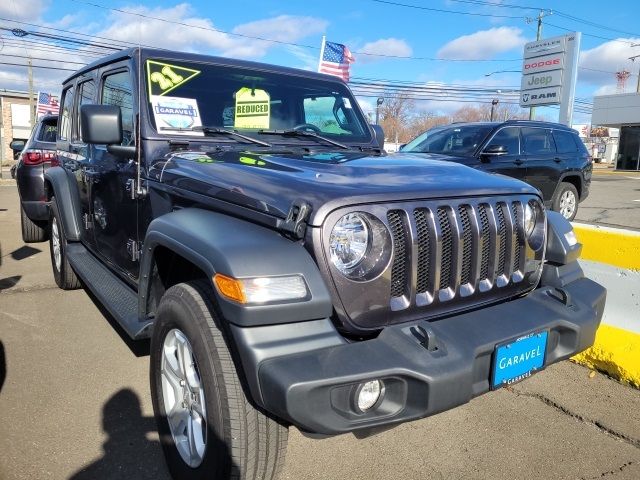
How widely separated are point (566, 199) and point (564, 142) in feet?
3.42

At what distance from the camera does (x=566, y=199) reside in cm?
955

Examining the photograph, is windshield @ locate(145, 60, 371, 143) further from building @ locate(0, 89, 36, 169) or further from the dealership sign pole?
building @ locate(0, 89, 36, 169)

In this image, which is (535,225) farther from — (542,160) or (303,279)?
(542,160)

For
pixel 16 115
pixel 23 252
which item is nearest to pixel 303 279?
pixel 23 252

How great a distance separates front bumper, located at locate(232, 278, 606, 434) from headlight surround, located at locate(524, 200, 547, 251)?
2.38ft

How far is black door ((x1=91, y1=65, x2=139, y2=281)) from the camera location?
10.7 ft

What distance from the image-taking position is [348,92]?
13.3 ft

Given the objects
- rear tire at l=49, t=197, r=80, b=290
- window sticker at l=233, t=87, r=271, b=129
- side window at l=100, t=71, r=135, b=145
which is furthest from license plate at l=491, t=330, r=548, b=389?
rear tire at l=49, t=197, r=80, b=290

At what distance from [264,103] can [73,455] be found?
2321mm

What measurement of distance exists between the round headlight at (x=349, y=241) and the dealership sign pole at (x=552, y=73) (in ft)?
71.0

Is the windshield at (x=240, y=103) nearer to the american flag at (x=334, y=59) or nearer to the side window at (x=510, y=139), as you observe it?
the side window at (x=510, y=139)

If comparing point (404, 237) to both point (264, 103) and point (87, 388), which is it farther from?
point (87, 388)

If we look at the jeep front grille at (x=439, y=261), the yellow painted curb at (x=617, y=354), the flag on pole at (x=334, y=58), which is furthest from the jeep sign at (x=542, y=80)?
the jeep front grille at (x=439, y=261)

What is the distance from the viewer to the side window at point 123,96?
3227 mm
